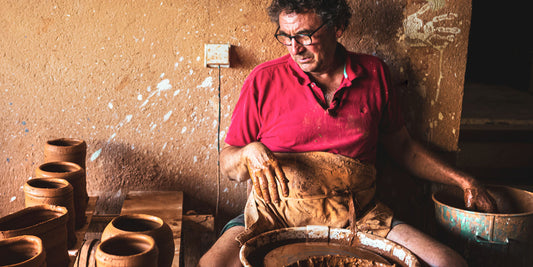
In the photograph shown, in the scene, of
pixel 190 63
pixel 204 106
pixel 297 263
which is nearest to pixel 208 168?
pixel 204 106

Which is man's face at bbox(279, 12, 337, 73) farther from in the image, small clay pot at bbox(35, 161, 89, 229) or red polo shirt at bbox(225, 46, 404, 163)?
small clay pot at bbox(35, 161, 89, 229)

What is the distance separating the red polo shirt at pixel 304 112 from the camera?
1985 millimetres

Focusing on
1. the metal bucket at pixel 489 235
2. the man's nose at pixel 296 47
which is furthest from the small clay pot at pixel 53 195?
the metal bucket at pixel 489 235

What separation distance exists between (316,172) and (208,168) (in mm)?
726

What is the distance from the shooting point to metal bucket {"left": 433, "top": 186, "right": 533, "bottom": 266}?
1.89 m

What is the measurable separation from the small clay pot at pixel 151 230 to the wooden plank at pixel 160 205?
384 mm

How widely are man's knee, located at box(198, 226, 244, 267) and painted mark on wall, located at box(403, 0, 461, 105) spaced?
1.40 metres

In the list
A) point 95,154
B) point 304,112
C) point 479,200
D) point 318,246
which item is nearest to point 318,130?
point 304,112

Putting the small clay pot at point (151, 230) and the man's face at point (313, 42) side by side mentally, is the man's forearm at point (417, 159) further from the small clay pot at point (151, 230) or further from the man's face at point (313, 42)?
the small clay pot at point (151, 230)

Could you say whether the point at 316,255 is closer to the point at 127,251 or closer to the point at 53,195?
the point at 127,251

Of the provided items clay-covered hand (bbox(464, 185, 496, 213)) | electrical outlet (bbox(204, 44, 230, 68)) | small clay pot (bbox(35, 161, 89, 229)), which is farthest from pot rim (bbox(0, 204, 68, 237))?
clay-covered hand (bbox(464, 185, 496, 213))

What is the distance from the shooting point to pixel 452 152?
2.47m

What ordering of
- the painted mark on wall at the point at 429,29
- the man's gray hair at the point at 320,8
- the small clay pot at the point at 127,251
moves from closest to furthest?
the small clay pot at the point at 127,251 → the man's gray hair at the point at 320,8 → the painted mark on wall at the point at 429,29

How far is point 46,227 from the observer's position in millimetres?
1421
